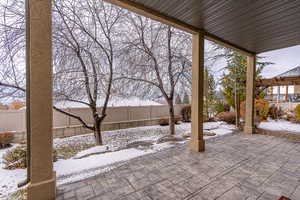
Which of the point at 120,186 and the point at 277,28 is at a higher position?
the point at 277,28

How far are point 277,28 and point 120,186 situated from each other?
15.7ft

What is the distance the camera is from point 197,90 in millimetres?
3418

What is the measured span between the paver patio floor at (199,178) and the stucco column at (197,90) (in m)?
0.37

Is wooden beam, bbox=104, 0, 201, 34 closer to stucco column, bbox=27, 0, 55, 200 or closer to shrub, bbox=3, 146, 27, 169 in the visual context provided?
stucco column, bbox=27, 0, 55, 200

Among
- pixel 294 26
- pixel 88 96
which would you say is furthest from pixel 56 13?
pixel 294 26

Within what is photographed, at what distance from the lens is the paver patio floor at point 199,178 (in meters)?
1.91

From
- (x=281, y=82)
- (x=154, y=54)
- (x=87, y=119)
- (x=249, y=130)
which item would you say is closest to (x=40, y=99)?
(x=154, y=54)

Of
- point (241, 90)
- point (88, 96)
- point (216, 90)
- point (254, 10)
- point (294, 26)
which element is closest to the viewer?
point (254, 10)

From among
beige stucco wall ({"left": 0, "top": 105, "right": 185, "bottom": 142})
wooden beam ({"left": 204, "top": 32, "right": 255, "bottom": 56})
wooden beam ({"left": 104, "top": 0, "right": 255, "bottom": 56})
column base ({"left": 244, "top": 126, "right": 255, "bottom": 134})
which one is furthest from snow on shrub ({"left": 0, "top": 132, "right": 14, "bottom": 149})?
column base ({"left": 244, "top": 126, "right": 255, "bottom": 134})

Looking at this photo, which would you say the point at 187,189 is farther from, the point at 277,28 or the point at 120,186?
the point at 277,28

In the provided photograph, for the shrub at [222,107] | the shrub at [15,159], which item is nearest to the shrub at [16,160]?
the shrub at [15,159]

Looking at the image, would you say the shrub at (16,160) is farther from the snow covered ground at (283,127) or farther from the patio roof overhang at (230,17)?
the snow covered ground at (283,127)

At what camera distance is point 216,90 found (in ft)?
35.5

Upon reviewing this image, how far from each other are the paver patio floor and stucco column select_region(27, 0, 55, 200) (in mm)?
371
